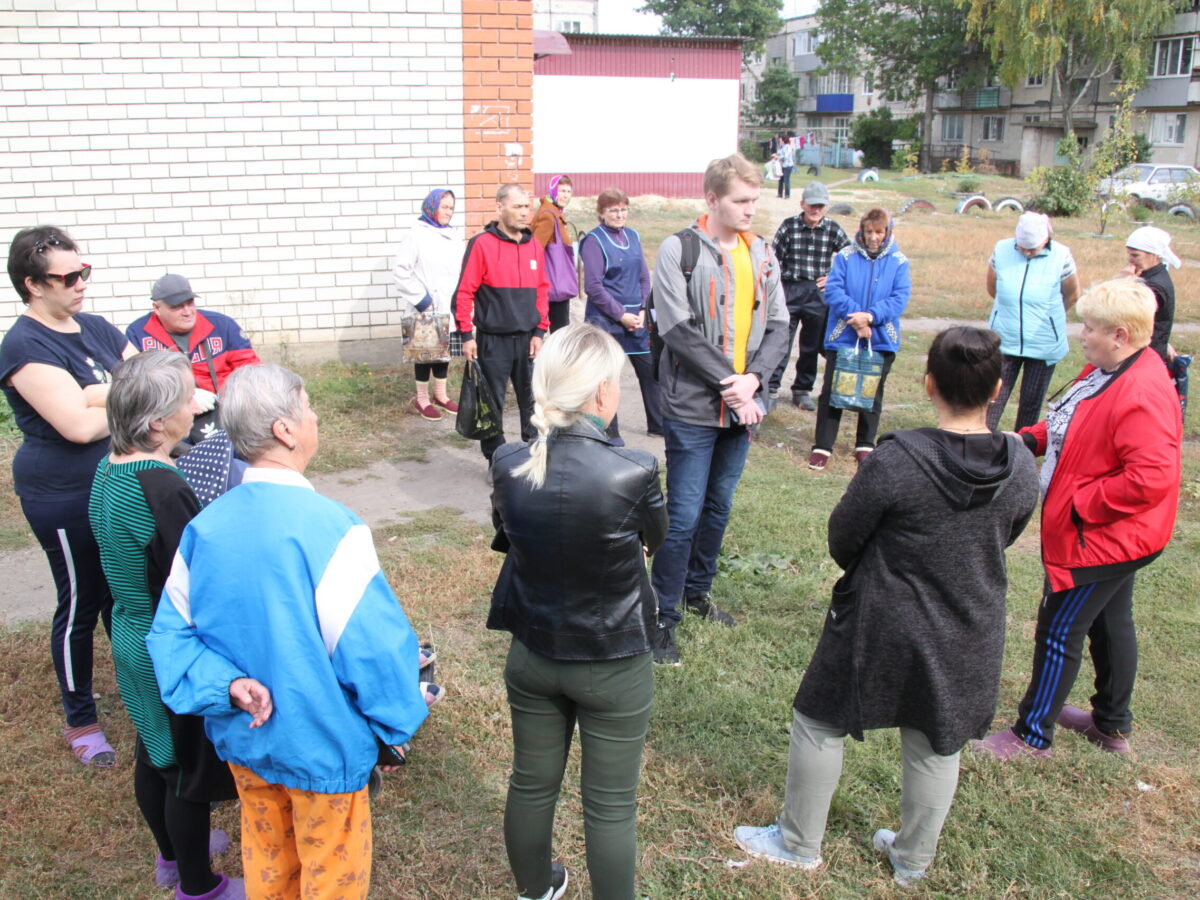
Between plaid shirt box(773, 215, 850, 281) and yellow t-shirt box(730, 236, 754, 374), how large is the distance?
410 centimetres

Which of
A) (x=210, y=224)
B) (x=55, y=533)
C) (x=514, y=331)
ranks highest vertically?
(x=210, y=224)

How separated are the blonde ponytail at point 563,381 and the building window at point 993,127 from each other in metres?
61.8

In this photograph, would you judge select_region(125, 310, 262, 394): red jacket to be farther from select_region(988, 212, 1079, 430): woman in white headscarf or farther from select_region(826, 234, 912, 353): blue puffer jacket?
select_region(988, 212, 1079, 430): woman in white headscarf

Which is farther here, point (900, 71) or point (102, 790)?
point (900, 71)

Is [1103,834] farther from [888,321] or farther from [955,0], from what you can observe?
[955,0]

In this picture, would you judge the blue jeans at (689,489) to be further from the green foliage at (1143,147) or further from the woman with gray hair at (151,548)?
the green foliage at (1143,147)

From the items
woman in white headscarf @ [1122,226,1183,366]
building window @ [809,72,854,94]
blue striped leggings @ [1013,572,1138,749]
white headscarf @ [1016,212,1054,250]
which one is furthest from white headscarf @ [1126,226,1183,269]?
building window @ [809,72,854,94]

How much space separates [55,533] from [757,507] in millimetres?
4023

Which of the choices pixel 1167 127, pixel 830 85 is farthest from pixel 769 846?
pixel 830 85

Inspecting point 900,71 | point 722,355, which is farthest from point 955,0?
point 722,355

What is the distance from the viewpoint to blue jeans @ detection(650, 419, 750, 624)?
4.23 metres

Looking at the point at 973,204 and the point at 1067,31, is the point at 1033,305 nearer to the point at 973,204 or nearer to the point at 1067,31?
the point at 973,204

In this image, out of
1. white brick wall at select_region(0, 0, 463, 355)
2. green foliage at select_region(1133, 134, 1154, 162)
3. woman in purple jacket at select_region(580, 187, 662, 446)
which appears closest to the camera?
woman in purple jacket at select_region(580, 187, 662, 446)

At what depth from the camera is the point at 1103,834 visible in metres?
3.25
